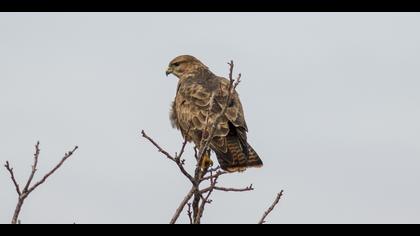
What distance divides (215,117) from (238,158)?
1.86 feet

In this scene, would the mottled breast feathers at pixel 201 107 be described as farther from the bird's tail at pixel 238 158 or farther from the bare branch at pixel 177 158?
the bare branch at pixel 177 158

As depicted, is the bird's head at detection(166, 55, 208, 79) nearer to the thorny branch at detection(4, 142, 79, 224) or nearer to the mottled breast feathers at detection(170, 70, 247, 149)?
the mottled breast feathers at detection(170, 70, 247, 149)

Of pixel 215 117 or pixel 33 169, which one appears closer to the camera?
pixel 33 169

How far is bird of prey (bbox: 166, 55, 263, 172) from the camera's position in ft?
30.5

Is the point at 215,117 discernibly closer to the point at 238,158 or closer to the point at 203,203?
the point at 238,158

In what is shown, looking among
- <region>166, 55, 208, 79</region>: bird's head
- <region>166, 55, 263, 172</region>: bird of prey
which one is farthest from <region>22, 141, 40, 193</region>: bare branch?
<region>166, 55, 208, 79</region>: bird's head

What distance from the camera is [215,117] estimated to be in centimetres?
922

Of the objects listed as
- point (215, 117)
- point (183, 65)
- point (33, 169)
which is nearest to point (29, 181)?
point (33, 169)

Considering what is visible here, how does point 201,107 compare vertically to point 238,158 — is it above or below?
above

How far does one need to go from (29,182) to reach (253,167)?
459 cm

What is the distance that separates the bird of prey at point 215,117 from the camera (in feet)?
30.5
